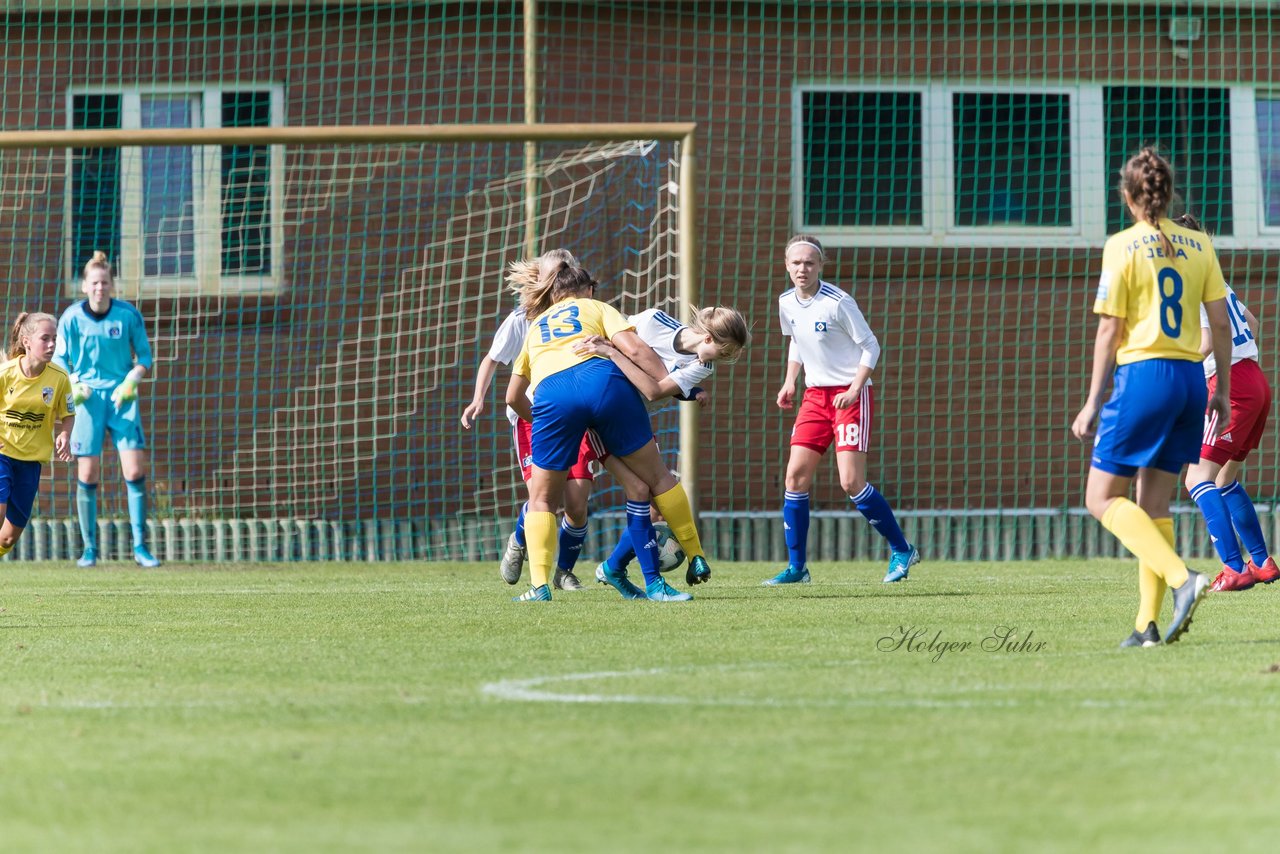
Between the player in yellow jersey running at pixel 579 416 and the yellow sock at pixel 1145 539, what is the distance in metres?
2.63

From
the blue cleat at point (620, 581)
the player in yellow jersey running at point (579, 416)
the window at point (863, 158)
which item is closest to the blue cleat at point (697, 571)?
the player in yellow jersey running at point (579, 416)

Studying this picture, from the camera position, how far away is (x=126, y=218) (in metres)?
13.6

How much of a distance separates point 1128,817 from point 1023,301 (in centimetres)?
1077

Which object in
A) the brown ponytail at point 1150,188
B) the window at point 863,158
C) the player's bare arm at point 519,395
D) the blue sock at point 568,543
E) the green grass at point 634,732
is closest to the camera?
the green grass at point 634,732

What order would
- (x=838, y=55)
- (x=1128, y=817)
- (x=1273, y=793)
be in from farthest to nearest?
(x=838, y=55) < (x=1273, y=793) < (x=1128, y=817)

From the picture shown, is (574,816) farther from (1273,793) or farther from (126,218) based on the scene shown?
(126,218)

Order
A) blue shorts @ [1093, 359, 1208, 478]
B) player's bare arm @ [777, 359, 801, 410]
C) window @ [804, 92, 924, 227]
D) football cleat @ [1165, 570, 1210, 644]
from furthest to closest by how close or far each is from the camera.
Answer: window @ [804, 92, 924, 227]
player's bare arm @ [777, 359, 801, 410]
blue shorts @ [1093, 359, 1208, 478]
football cleat @ [1165, 570, 1210, 644]

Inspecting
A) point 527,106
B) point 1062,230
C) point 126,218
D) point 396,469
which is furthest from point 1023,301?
point 126,218

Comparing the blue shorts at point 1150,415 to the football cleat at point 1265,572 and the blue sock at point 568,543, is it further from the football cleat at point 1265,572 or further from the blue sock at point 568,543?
the blue sock at point 568,543

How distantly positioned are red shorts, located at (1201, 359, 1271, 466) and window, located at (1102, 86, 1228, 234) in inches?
190

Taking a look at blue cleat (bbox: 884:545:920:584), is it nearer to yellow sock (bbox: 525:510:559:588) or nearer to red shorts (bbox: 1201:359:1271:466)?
red shorts (bbox: 1201:359:1271:466)

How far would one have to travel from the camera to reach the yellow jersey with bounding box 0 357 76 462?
9344 mm

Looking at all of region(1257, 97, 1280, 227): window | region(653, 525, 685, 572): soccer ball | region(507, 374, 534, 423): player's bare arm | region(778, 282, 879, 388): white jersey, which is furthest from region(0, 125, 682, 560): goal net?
region(1257, 97, 1280, 227): window

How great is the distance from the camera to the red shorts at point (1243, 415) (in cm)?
943
